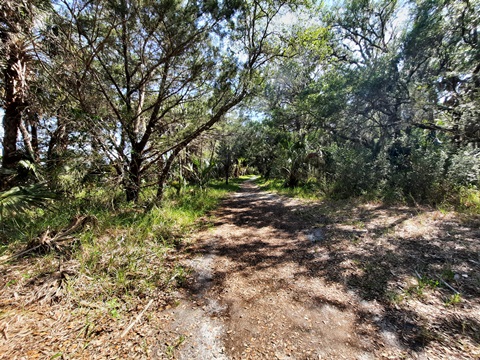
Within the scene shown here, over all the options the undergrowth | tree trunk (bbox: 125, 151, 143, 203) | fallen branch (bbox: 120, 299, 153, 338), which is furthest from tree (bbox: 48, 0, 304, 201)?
fallen branch (bbox: 120, 299, 153, 338)

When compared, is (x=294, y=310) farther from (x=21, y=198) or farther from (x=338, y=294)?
(x=21, y=198)

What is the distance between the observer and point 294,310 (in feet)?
6.57

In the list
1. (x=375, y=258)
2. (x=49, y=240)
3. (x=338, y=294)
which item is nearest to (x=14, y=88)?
(x=49, y=240)

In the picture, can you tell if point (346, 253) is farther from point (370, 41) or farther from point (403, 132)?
point (370, 41)

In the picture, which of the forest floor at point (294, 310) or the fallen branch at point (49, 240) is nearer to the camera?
the forest floor at point (294, 310)

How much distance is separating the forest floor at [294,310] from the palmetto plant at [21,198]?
1103 mm

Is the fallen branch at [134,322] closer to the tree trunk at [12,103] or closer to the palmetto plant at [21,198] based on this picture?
the palmetto plant at [21,198]

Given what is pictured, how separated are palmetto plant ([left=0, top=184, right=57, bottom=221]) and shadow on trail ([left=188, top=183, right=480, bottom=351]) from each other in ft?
9.31

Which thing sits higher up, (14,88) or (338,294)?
(14,88)

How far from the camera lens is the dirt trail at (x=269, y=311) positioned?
1.58 meters

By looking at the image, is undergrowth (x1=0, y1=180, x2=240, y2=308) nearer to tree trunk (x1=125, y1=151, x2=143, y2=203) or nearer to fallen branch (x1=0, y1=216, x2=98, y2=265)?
fallen branch (x1=0, y1=216, x2=98, y2=265)

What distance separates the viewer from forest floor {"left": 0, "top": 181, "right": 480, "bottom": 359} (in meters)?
1.55

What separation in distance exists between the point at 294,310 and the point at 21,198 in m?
3.97

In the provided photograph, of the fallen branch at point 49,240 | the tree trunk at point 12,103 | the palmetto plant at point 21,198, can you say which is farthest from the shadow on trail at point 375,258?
the tree trunk at point 12,103
